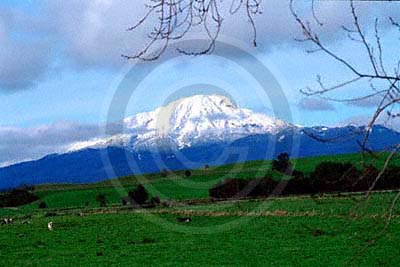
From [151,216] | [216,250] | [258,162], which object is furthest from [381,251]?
[258,162]

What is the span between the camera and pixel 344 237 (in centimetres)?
3034

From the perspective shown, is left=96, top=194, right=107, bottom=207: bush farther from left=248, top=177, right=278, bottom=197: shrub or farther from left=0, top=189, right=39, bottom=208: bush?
left=248, top=177, right=278, bottom=197: shrub

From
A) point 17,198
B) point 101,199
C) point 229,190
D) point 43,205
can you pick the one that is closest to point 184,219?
point 229,190

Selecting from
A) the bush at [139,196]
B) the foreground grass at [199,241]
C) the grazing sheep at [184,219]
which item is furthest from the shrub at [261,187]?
the grazing sheep at [184,219]

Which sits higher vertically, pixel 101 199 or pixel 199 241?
pixel 101 199

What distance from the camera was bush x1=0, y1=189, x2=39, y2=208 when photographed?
86613mm

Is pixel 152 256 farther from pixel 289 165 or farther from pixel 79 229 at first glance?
pixel 289 165

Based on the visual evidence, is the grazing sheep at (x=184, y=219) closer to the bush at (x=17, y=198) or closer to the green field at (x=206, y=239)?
the green field at (x=206, y=239)

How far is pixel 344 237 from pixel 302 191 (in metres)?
34.2

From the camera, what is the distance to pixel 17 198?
290 feet

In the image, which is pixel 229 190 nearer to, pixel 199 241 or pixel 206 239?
pixel 206 239

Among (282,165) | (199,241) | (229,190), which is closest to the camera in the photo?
(199,241)

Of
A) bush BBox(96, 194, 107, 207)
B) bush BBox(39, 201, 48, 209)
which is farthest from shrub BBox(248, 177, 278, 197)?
bush BBox(39, 201, 48, 209)

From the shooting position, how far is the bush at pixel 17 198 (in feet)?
284
